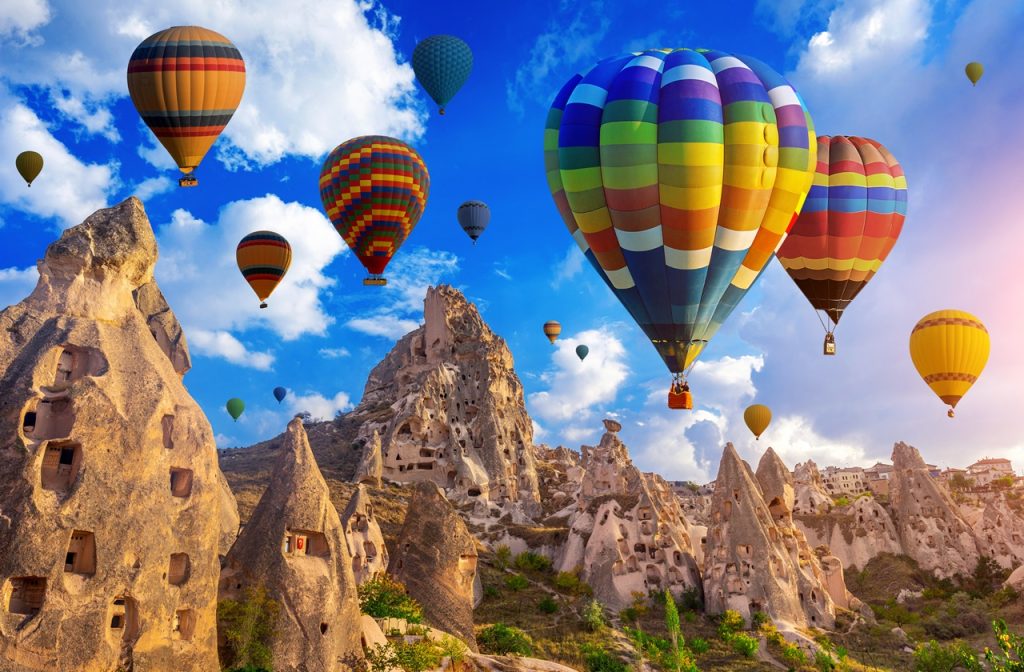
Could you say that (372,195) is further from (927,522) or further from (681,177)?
(927,522)

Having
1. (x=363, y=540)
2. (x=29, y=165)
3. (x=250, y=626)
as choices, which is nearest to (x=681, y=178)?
(x=250, y=626)

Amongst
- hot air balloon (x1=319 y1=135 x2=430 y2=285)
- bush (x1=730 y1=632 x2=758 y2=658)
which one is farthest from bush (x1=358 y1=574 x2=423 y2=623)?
hot air balloon (x1=319 y1=135 x2=430 y2=285)

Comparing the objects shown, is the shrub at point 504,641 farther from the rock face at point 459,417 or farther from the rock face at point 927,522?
the rock face at point 927,522

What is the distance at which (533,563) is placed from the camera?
4859cm

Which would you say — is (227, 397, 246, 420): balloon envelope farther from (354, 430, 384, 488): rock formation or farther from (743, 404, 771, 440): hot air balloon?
(743, 404, 771, 440): hot air balloon

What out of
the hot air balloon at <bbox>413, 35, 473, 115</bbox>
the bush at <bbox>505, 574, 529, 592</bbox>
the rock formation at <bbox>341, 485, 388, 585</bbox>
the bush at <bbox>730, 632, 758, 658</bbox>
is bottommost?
the bush at <bbox>730, 632, 758, 658</bbox>

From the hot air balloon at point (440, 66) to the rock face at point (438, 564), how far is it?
857 inches

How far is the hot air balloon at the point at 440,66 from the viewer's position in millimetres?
47000

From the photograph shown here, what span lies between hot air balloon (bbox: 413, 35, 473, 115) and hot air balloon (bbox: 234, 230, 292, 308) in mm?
10891

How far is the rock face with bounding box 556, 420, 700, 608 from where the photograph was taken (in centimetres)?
4362


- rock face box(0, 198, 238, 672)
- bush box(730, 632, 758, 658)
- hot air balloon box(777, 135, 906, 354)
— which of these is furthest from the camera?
bush box(730, 632, 758, 658)

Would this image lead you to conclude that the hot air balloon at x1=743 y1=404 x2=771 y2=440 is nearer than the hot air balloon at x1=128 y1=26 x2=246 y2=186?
No

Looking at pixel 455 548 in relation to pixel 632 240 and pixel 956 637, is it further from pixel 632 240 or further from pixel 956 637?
pixel 956 637

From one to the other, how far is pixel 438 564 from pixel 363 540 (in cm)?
461
